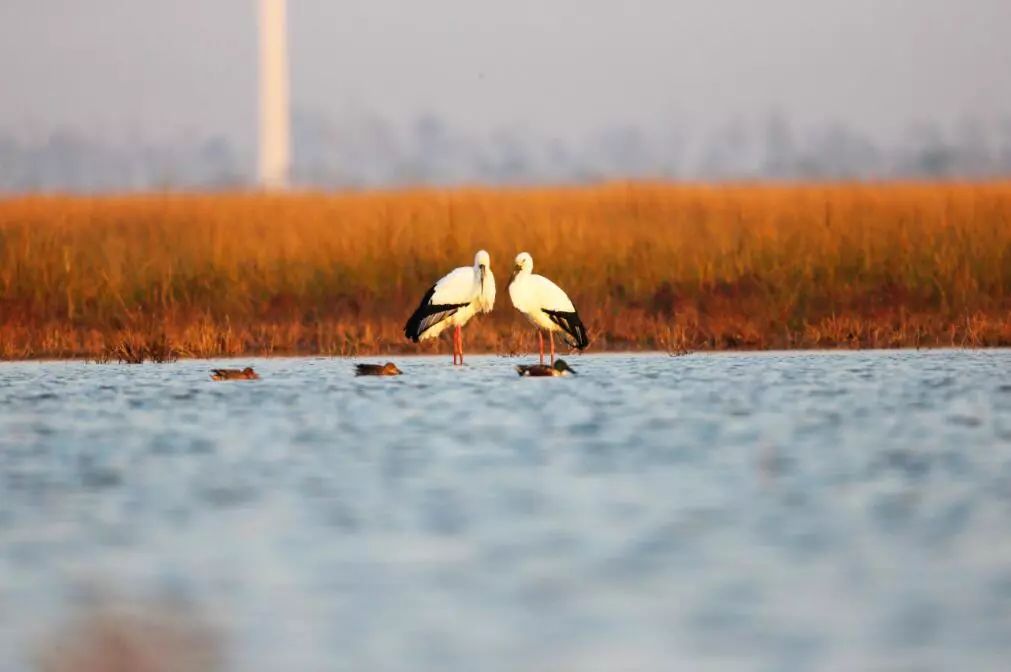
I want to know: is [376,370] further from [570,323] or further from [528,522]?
[528,522]

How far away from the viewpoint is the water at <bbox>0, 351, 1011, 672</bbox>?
20.1ft

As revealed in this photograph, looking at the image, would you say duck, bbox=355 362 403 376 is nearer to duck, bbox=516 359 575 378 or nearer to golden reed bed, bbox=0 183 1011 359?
duck, bbox=516 359 575 378

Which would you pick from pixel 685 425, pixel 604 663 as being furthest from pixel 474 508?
pixel 685 425

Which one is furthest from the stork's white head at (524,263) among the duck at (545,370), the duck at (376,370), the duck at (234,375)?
the duck at (234,375)

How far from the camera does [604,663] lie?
19.0ft

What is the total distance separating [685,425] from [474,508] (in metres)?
3.42

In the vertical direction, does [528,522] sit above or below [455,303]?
below

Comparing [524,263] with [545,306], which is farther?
[524,263]

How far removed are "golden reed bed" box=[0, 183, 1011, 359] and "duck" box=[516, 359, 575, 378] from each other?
261 centimetres

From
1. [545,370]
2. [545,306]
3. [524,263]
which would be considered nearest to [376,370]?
[545,370]

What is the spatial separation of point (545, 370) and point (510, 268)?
5944 millimetres

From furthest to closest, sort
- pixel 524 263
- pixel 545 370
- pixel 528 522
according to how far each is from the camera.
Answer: pixel 524 263 < pixel 545 370 < pixel 528 522

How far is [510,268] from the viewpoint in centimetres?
2067

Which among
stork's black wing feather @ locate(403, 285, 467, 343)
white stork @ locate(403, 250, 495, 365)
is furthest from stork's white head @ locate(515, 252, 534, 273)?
stork's black wing feather @ locate(403, 285, 467, 343)
